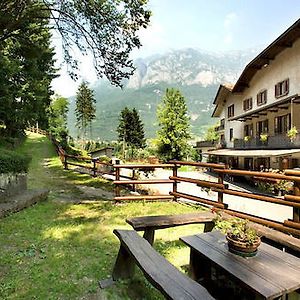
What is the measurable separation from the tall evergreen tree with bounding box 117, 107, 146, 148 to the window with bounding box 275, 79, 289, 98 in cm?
2878

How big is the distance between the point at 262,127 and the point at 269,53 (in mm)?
6148

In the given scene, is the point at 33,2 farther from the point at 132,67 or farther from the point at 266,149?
the point at 266,149

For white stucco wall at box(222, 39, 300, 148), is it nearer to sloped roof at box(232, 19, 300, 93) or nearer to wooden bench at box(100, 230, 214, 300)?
sloped roof at box(232, 19, 300, 93)

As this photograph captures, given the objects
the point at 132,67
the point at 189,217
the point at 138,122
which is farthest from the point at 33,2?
the point at 138,122

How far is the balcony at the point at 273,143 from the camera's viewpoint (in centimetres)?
1843

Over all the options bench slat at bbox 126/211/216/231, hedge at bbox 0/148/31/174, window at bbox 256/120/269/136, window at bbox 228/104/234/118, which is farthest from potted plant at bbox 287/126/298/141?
hedge at bbox 0/148/31/174

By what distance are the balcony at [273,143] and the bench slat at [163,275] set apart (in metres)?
17.2

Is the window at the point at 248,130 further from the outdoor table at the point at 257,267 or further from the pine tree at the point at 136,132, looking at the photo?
the outdoor table at the point at 257,267

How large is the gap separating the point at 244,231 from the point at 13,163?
6.80 m

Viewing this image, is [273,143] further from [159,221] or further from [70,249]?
[70,249]

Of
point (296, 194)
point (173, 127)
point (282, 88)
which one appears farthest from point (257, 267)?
point (173, 127)

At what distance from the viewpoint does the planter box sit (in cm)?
732

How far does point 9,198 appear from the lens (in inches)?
299

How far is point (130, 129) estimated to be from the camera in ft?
158
